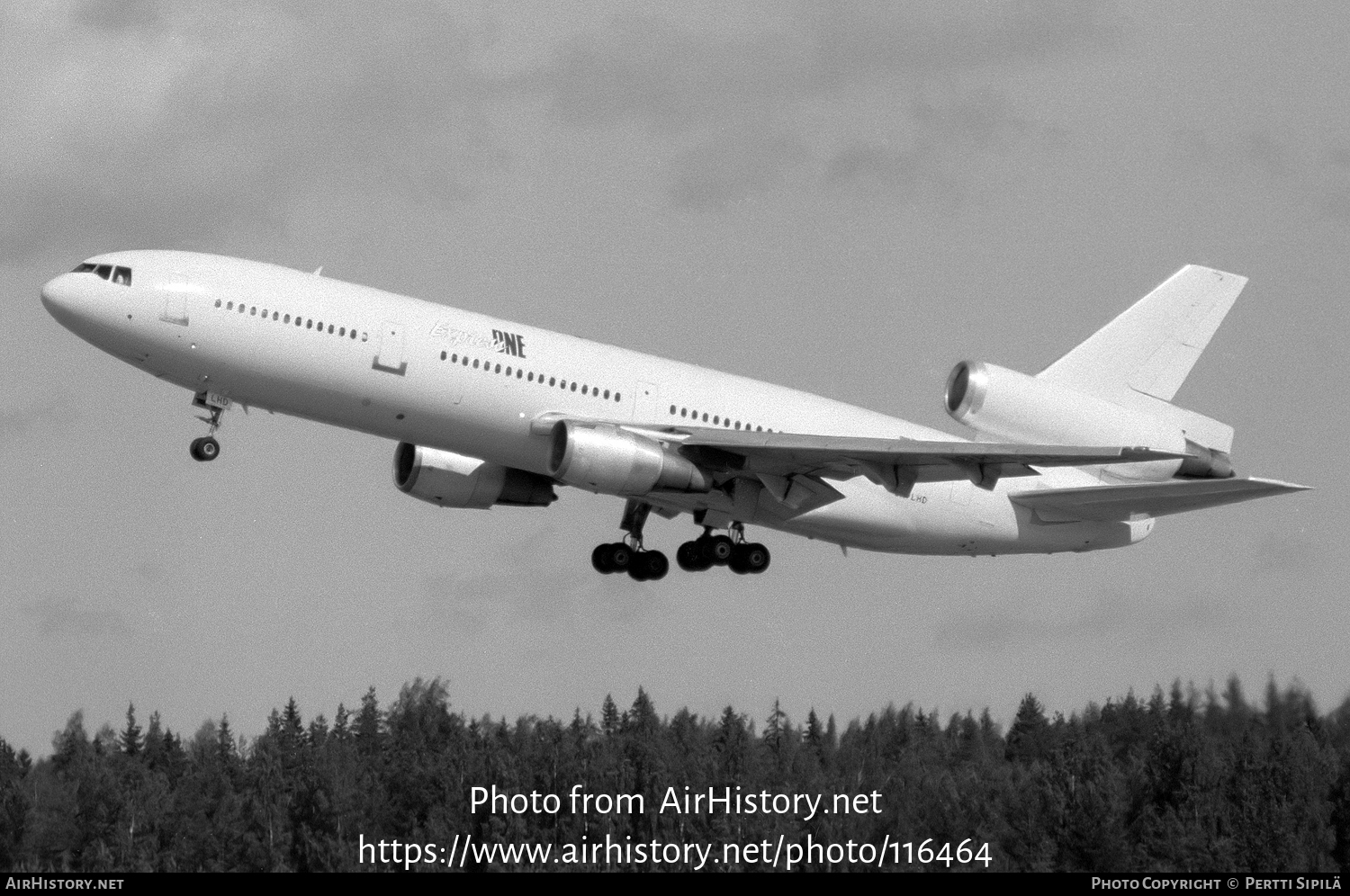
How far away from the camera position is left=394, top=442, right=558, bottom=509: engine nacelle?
53156 mm

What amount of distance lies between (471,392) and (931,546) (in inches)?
530

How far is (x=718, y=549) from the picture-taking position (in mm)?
53156

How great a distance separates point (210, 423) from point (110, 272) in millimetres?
4038

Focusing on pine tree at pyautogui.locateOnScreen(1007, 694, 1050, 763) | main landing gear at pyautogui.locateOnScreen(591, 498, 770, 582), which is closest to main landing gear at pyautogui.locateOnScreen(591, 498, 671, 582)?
main landing gear at pyautogui.locateOnScreen(591, 498, 770, 582)

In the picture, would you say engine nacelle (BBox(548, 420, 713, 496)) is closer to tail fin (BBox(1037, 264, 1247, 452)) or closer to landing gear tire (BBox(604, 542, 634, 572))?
landing gear tire (BBox(604, 542, 634, 572))

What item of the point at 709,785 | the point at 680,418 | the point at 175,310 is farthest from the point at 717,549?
the point at 709,785

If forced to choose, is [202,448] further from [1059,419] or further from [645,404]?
[1059,419]

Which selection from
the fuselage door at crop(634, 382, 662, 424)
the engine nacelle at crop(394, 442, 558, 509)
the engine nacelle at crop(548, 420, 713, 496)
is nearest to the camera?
the engine nacelle at crop(548, 420, 713, 496)

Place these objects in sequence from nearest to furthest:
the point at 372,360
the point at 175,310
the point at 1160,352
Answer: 1. the point at 175,310
2. the point at 372,360
3. the point at 1160,352

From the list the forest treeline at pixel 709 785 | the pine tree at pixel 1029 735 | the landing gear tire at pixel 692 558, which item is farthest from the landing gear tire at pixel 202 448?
the pine tree at pixel 1029 735

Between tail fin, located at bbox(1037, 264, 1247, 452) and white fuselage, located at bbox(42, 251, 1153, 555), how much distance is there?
9732 millimetres

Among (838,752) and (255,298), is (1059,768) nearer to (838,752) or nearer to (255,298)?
(838,752)

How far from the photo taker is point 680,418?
5038cm
